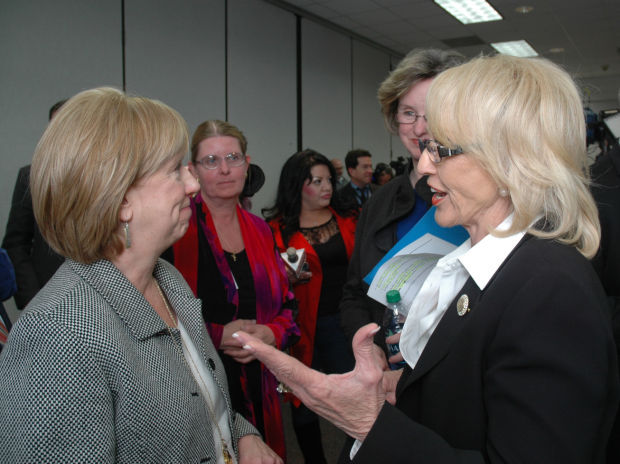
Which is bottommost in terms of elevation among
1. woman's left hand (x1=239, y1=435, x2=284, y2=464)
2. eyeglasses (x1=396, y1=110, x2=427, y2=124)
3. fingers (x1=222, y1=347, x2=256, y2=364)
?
→ woman's left hand (x1=239, y1=435, x2=284, y2=464)

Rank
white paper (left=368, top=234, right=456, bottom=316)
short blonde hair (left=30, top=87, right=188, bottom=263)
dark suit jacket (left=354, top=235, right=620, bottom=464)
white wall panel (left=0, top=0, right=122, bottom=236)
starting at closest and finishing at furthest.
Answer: dark suit jacket (left=354, top=235, right=620, bottom=464)
short blonde hair (left=30, top=87, right=188, bottom=263)
white paper (left=368, top=234, right=456, bottom=316)
white wall panel (left=0, top=0, right=122, bottom=236)

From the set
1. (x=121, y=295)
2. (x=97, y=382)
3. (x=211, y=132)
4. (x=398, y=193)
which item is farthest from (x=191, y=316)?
(x=211, y=132)

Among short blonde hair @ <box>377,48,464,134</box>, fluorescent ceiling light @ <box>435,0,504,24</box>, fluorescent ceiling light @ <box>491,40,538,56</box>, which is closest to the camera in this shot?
short blonde hair @ <box>377,48,464,134</box>

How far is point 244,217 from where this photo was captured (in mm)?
2324

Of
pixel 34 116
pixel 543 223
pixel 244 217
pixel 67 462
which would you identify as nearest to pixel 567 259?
pixel 543 223

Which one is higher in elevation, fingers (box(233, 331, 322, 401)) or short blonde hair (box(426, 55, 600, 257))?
short blonde hair (box(426, 55, 600, 257))

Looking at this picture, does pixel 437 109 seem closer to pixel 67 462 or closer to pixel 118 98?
pixel 118 98

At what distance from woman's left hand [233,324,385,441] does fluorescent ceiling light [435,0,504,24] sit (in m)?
6.50

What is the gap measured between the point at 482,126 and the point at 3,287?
1.33 metres

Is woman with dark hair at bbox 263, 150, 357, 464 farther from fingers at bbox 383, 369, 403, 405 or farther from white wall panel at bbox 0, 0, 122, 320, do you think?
white wall panel at bbox 0, 0, 122, 320

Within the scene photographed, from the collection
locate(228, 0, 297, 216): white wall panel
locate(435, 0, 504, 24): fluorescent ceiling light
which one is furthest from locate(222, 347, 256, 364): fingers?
locate(435, 0, 504, 24): fluorescent ceiling light

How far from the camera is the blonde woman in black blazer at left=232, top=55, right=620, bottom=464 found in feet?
2.49

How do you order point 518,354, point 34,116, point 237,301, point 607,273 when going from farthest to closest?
point 34,116, point 237,301, point 607,273, point 518,354

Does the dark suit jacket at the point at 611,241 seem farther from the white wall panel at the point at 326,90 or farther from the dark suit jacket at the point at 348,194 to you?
the white wall panel at the point at 326,90
